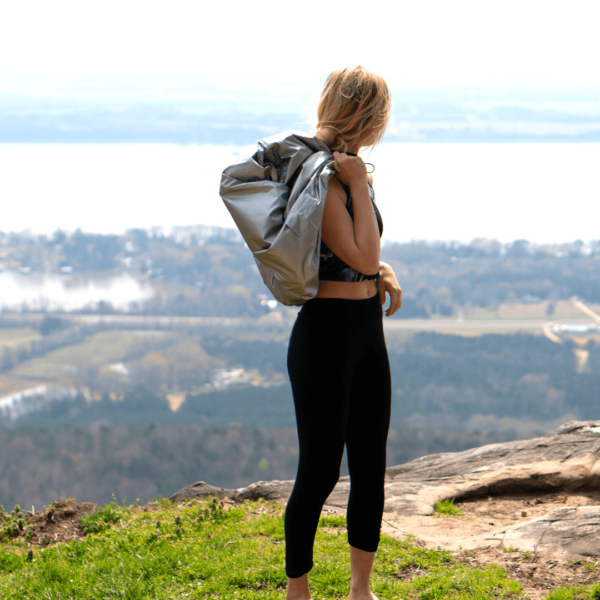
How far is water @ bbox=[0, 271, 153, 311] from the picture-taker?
7512cm

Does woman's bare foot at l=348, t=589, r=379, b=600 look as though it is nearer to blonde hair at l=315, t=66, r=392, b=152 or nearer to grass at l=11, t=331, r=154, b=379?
blonde hair at l=315, t=66, r=392, b=152

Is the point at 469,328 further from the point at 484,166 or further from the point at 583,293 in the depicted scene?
the point at 484,166

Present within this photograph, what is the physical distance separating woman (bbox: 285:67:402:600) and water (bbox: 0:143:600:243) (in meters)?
73.7

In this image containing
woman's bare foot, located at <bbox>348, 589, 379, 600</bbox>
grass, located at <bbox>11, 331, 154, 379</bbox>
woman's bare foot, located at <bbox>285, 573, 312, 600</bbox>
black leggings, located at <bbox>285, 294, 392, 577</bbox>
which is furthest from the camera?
grass, located at <bbox>11, 331, 154, 379</bbox>

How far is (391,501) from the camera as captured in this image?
4.82 metres

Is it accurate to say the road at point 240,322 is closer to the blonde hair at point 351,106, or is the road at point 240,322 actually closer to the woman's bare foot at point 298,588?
the woman's bare foot at point 298,588

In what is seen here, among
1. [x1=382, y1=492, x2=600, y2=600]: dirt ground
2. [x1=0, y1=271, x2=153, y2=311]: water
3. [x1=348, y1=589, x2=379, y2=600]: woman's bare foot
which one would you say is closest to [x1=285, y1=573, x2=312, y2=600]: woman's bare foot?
[x1=348, y1=589, x2=379, y2=600]: woman's bare foot

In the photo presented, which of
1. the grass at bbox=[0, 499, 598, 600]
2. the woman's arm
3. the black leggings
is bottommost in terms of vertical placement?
the grass at bbox=[0, 499, 598, 600]

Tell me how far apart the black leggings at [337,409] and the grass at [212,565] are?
0.72 m

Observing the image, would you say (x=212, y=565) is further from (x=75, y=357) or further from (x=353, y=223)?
(x=75, y=357)

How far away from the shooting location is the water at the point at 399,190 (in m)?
93.3

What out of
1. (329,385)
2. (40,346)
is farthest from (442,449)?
(40,346)

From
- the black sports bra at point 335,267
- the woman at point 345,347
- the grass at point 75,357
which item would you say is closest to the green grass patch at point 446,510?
the woman at point 345,347

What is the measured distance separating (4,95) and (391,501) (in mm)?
98839
